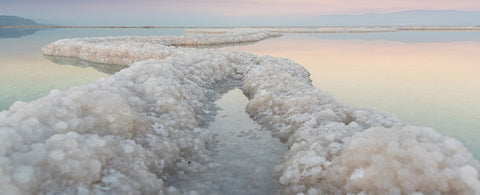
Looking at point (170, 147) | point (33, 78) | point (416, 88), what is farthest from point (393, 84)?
point (33, 78)

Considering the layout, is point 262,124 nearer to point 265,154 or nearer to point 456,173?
point 265,154

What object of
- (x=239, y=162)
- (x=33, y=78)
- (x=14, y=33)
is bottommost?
(x=239, y=162)

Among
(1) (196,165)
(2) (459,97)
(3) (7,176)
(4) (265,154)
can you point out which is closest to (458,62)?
(2) (459,97)

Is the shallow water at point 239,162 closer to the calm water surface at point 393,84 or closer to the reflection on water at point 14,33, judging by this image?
the calm water surface at point 393,84

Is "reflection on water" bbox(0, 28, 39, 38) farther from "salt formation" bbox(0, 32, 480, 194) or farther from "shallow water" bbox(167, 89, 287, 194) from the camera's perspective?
"shallow water" bbox(167, 89, 287, 194)

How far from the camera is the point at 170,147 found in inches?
183

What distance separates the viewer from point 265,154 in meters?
5.02

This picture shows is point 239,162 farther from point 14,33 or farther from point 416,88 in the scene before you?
point 14,33

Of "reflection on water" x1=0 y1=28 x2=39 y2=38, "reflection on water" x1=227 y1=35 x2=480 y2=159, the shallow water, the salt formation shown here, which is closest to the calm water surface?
"reflection on water" x1=227 y1=35 x2=480 y2=159

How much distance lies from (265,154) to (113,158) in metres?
2.31

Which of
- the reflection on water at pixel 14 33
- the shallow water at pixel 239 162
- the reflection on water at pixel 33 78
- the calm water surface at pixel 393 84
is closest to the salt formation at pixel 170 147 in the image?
the shallow water at pixel 239 162

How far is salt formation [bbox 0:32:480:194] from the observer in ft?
10.3

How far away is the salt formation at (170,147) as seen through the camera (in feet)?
10.3

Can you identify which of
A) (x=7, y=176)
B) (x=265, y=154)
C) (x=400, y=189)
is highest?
(x=7, y=176)
